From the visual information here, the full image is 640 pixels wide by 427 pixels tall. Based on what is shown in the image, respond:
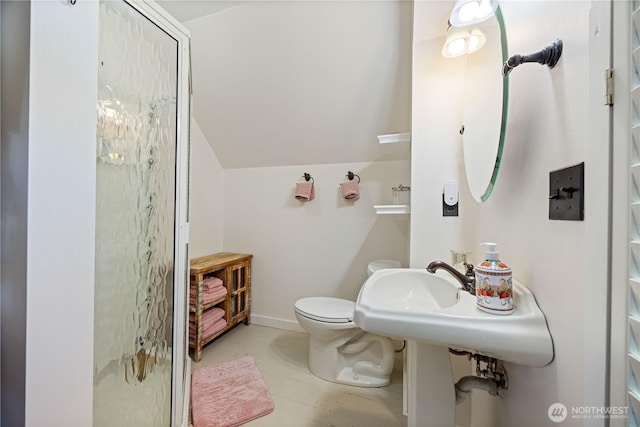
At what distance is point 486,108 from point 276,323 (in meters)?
2.28

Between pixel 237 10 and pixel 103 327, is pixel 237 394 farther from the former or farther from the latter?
pixel 237 10

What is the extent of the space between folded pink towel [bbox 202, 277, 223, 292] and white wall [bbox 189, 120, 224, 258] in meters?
0.34

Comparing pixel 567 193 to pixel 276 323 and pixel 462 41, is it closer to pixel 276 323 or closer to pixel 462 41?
pixel 462 41

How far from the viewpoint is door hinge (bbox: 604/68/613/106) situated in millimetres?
399

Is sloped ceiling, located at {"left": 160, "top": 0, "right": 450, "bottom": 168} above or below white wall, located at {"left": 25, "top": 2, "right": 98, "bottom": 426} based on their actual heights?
above

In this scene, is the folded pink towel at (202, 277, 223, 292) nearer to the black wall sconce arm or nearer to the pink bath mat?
the pink bath mat

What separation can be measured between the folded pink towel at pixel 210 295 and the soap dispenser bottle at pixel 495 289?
1.75 meters

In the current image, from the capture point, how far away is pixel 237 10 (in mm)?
1562

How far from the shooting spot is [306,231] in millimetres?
2246

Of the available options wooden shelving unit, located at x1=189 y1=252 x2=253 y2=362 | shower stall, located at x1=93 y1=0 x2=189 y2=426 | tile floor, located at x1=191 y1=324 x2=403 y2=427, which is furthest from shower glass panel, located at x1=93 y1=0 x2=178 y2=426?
wooden shelving unit, located at x1=189 y1=252 x2=253 y2=362

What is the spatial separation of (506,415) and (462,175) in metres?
0.96

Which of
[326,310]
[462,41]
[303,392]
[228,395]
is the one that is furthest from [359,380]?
[462,41]

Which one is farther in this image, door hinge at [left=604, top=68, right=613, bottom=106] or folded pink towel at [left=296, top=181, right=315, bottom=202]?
folded pink towel at [left=296, top=181, right=315, bottom=202]

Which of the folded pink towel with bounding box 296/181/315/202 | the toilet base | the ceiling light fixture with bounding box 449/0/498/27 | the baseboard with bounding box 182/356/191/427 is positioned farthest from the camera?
the folded pink towel with bounding box 296/181/315/202
